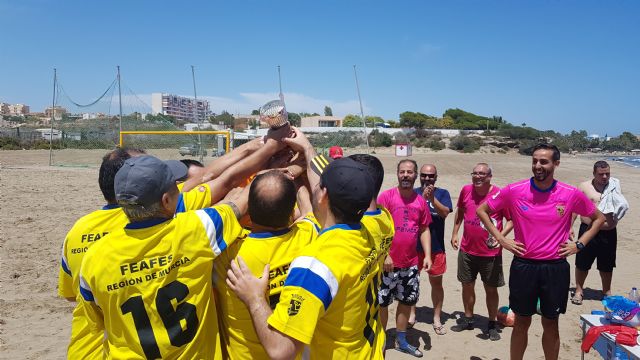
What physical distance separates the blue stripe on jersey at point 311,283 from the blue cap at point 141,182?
2.16ft

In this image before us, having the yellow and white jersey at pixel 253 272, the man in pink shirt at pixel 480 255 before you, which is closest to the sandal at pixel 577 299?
the man in pink shirt at pixel 480 255

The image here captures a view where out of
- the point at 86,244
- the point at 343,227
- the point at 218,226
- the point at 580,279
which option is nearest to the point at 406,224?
the point at 343,227

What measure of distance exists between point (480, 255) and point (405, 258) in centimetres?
118

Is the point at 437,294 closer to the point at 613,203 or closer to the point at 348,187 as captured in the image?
the point at 613,203

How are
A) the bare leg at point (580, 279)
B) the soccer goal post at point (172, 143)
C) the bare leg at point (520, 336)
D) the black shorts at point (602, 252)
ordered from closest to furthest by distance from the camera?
1. the bare leg at point (520, 336)
2. the black shorts at point (602, 252)
3. the bare leg at point (580, 279)
4. the soccer goal post at point (172, 143)

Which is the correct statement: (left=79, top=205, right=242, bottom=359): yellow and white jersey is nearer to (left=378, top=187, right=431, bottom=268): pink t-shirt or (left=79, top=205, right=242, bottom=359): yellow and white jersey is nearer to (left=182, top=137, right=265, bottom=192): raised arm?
(left=182, top=137, right=265, bottom=192): raised arm

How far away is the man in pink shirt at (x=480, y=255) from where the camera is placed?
5.06 meters

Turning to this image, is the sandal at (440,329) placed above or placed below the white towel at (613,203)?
below

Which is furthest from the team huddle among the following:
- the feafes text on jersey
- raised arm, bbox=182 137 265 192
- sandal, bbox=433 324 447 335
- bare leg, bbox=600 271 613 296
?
bare leg, bbox=600 271 613 296

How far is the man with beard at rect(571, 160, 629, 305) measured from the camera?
19.4 ft

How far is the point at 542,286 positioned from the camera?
12.4ft

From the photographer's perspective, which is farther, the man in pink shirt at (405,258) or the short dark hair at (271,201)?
the man in pink shirt at (405,258)

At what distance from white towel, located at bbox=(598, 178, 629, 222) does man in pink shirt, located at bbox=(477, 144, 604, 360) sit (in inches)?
95.6

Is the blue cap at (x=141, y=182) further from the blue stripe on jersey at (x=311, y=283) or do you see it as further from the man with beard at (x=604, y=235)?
the man with beard at (x=604, y=235)
